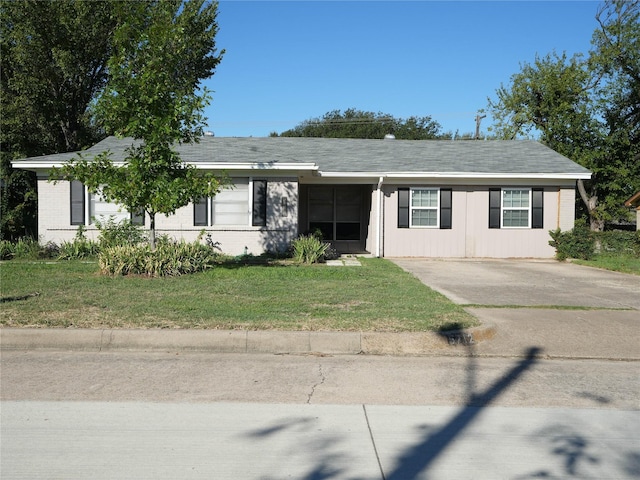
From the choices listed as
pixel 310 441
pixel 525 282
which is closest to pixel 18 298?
pixel 310 441

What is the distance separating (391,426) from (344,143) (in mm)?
18787

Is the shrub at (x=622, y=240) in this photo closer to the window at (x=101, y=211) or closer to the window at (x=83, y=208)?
the window at (x=83, y=208)

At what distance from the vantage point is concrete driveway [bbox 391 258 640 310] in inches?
424

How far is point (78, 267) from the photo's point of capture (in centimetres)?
1379

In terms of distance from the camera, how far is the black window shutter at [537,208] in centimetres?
1910

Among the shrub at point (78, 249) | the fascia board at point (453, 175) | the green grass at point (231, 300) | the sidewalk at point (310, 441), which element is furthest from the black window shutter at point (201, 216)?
the sidewalk at point (310, 441)

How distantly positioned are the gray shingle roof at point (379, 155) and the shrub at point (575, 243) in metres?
1.87

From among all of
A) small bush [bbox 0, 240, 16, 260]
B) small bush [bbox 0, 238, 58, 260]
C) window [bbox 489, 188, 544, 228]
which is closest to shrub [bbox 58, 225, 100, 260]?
small bush [bbox 0, 238, 58, 260]

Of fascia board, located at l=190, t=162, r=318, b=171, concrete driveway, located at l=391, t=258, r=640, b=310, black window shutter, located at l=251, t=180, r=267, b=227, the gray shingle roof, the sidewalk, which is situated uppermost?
the gray shingle roof

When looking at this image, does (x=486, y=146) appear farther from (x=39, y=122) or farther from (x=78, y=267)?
(x=39, y=122)

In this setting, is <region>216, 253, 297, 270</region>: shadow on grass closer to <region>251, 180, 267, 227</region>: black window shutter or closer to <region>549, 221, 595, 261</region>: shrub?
<region>251, 180, 267, 227</region>: black window shutter

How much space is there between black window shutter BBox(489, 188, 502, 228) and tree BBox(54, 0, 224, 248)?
33.6 feet

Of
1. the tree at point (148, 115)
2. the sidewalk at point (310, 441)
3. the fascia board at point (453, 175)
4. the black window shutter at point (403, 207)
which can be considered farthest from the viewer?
the black window shutter at point (403, 207)

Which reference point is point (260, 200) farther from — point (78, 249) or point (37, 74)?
point (37, 74)
